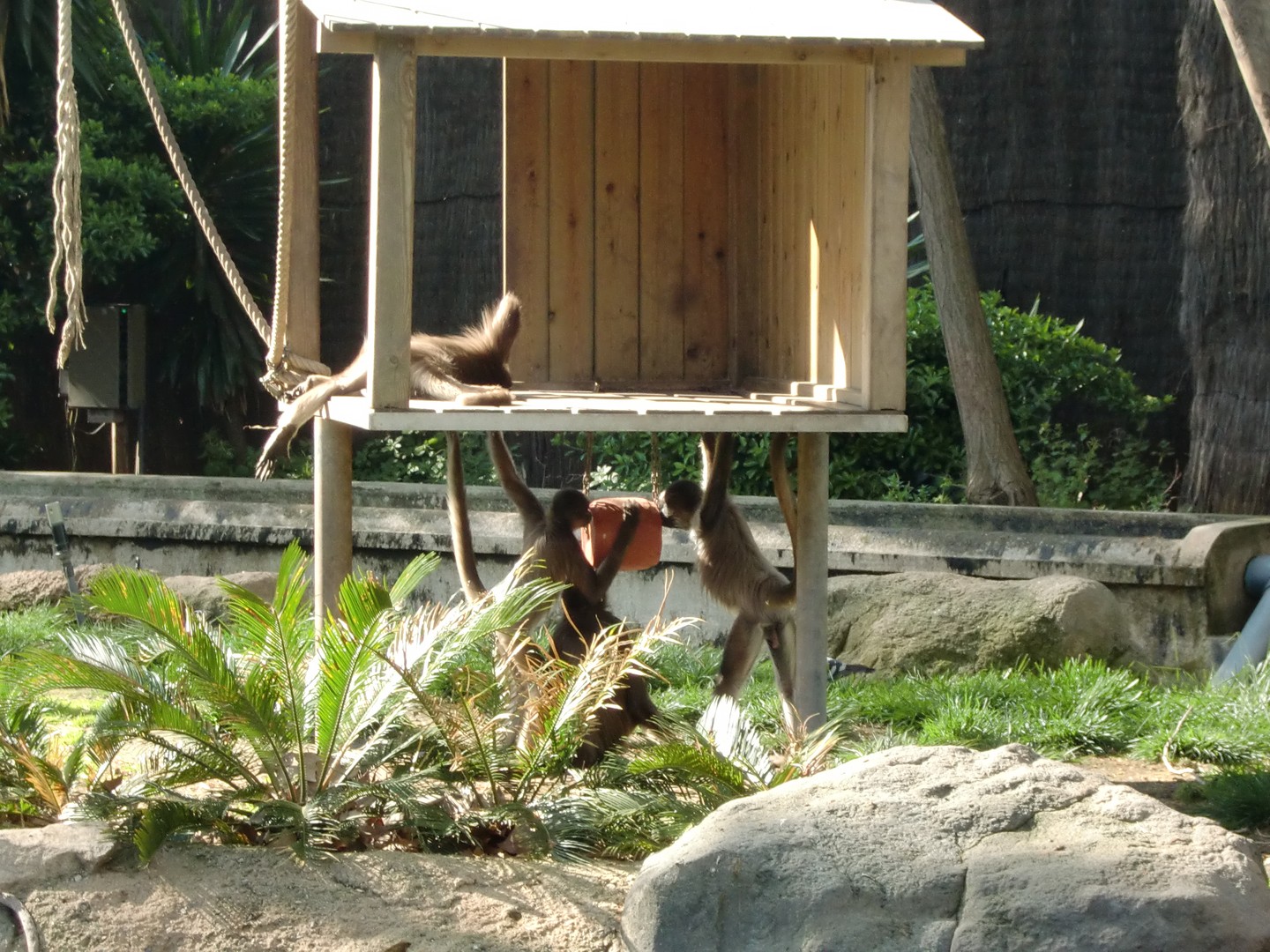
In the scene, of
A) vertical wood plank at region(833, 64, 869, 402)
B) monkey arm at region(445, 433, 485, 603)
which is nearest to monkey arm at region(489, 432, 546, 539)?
monkey arm at region(445, 433, 485, 603)

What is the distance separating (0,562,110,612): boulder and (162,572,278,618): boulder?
0.74 m

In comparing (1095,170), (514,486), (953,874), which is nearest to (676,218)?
(514,486)

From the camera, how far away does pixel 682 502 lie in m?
6.48

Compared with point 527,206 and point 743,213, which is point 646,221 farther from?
point 527,206

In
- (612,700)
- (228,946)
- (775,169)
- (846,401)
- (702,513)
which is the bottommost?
(228,946)

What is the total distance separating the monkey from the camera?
6.17m

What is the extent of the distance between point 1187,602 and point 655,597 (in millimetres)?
2949

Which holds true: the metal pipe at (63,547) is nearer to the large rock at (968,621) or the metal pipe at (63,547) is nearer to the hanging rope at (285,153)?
the hanging rope at (285,153)

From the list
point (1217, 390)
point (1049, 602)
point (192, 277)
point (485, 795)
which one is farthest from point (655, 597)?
point (192, 277)

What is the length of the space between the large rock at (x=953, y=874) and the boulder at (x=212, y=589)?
4.98 metres

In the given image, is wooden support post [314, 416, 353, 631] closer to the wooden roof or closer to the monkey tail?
the monkey tail

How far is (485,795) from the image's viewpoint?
529 cm

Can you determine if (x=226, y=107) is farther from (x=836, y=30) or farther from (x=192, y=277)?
(x=836, y=30)

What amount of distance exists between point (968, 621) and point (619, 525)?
7.47ft
